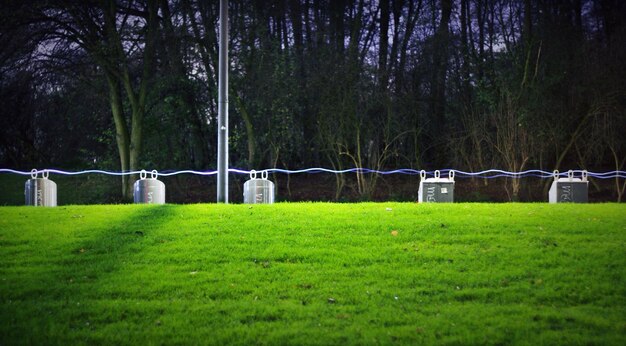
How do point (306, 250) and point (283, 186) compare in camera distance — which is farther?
point (283, 186)

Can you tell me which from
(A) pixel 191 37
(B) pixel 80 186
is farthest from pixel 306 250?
(B) pixel 80 186

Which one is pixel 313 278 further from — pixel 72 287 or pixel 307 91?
pixel 307 91

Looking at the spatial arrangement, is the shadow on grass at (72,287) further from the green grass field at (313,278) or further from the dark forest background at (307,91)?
the dark forest background at (307,91)

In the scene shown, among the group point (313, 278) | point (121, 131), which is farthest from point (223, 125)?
point (121, 131)

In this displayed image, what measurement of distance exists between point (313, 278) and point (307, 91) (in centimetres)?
1947

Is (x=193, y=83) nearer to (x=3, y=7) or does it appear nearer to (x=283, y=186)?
(x=283, y=186)

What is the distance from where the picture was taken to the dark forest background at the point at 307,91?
23.6m

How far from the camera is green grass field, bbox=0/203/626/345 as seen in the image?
21.2 ft

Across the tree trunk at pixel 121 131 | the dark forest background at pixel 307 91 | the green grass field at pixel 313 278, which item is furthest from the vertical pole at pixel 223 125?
the tree trunk at pixel 121 131

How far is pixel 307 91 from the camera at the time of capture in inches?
1065

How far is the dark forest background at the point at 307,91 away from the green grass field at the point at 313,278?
12192 mm

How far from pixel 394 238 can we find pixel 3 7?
680 inches

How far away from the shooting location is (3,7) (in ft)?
69.2

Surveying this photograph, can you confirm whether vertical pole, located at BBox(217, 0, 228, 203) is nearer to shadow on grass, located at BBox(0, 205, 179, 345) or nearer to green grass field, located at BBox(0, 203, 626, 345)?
green grass field, located at BBox(0, 203, 626, 345)
